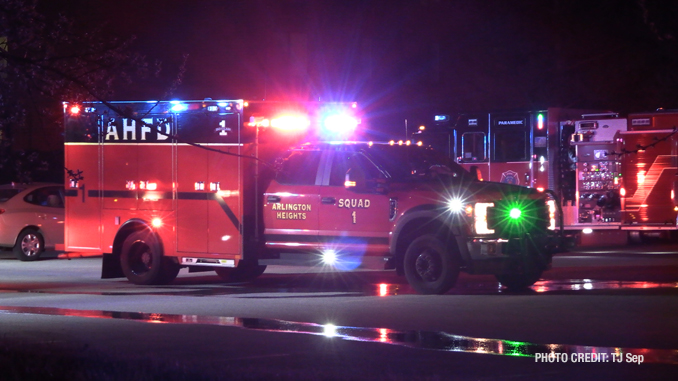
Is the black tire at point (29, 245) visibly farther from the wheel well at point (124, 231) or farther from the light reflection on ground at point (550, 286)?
the light reflection on ground at point (550, 286)

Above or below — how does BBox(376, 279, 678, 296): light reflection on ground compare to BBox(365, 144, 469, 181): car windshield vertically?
below

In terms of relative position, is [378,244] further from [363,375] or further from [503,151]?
[503,151]

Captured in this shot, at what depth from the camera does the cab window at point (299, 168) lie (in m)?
13.7

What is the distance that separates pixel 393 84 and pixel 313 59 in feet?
11.7

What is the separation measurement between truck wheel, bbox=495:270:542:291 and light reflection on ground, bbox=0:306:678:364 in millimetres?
3847

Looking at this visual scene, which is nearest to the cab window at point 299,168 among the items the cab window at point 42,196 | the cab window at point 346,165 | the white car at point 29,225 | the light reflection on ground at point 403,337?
the cab window at point 346,165

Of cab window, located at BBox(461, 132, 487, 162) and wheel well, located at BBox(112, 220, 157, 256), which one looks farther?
cab window, located at BBox(461, 132, 487, 162)

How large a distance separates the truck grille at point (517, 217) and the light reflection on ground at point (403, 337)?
126 inches

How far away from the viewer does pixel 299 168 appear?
A: 1384 centimetres

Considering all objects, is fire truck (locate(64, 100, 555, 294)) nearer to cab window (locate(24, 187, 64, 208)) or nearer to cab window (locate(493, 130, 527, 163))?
Answer: cab window (locate(24, 187, 64, 208))

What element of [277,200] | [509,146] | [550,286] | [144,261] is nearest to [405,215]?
[277,200]

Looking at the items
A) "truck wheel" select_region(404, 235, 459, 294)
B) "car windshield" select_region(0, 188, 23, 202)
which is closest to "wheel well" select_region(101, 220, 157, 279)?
"truck wheel" select_region(404, 235, 459, 294)

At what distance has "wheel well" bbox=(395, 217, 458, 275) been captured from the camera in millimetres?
12516

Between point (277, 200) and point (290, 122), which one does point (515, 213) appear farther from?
point (290, 122)
